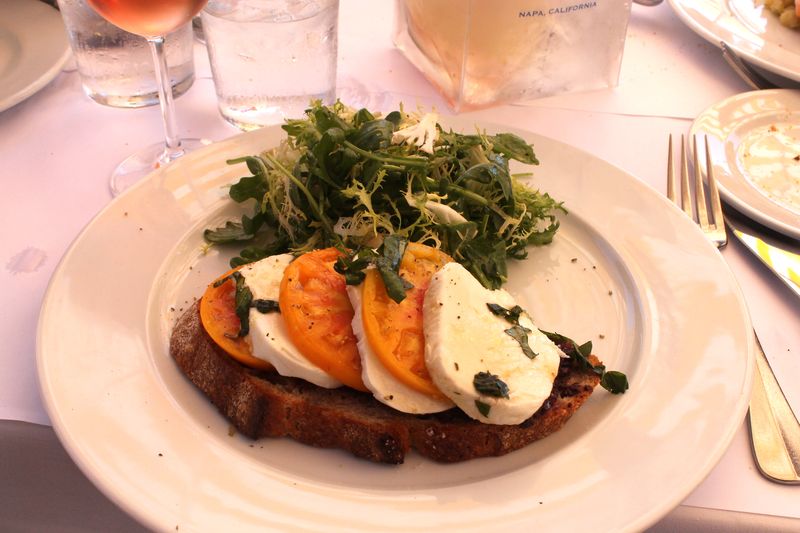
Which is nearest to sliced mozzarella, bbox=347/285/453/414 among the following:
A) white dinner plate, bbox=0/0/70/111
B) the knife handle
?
the knife handle

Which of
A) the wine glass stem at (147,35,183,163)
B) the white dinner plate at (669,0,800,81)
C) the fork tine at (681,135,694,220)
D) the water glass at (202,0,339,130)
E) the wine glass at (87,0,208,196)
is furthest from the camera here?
the white dinner plate at (669,0,800,81)

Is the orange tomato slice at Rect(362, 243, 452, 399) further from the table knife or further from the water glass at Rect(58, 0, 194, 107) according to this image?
the water glass at Rect(58, 0, 194, 107)

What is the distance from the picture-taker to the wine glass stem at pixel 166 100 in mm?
2406

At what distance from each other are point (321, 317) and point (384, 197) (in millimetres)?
622

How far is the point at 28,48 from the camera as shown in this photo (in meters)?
3.03

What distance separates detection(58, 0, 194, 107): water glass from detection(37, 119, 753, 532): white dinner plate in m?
0.66

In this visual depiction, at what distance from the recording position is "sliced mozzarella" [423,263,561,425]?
1620 millimetres

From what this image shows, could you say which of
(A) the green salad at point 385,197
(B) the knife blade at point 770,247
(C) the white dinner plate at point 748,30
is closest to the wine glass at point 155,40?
(A) the green salad at point 385,197

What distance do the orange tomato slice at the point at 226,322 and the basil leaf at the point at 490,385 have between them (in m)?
0.51

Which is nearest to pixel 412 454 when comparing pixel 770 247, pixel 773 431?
pixel 773 431

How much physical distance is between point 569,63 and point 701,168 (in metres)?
0.78

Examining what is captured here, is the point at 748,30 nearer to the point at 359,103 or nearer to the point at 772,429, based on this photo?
the point at 359,103

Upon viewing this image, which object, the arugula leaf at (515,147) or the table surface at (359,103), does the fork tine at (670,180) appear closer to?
the table surface at (359,103)

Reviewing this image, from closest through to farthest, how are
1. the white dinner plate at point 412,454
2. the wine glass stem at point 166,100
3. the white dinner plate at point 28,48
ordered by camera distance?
1. the white dinner plate at point 412,454
2. the wine glass stem at point 166,100
3. the white dinner plate at point 28,48
